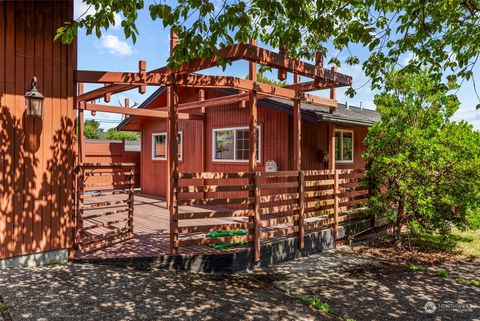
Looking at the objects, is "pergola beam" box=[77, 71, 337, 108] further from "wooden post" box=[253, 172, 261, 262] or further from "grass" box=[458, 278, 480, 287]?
"grass" box=[458, 278, 480, 287]

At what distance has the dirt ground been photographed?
3.50m

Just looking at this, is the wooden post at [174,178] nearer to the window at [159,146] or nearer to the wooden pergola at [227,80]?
the wooden pergola at [227,80]

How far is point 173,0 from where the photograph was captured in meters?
4.18

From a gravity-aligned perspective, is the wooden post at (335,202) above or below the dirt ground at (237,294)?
above

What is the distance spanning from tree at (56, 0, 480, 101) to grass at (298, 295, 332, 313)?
9.90ft

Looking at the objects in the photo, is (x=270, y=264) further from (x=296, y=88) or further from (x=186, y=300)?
(x=296, y=88)

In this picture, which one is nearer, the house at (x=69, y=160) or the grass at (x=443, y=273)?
the house at (x=69, y=160)

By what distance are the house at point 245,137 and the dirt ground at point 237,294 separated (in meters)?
3.27

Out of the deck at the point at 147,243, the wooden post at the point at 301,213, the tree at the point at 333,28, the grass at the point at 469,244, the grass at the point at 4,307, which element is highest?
the tree at the point at 333,28

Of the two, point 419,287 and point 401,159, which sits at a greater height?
point 401,159

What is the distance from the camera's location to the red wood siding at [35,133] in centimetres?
430

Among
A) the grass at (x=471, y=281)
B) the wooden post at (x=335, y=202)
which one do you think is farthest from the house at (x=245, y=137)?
the grass at (x=471, y=281)

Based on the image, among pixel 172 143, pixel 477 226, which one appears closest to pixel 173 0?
pixel 172 143

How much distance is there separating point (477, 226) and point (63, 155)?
6973mm
